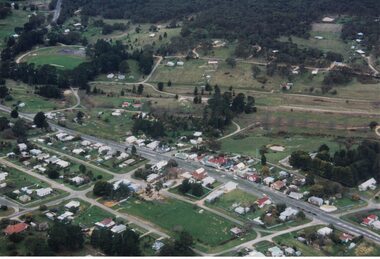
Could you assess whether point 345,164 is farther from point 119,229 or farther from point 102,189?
point 119,229

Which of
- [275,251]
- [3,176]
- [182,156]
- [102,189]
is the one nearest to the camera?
[275,251]

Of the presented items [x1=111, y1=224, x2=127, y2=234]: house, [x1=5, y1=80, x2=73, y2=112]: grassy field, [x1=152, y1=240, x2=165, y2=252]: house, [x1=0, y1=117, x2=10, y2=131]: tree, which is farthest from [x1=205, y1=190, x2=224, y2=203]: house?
[x1=5, y1=80, x2=73, y2=112]: grassy field

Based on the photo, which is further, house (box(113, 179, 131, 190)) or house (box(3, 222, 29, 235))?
house (box(113, 179, 131, 190))

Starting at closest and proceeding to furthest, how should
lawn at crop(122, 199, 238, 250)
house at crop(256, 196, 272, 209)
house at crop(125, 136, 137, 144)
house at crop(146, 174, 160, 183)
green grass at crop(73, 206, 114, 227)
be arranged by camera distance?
lawn at crop(122, 199, 238, 250) < green grass at crop(73, 206, 114, 227) < house at crop(256, 196, 272, 209) < house at crop(146, 174, 160, 183) < house at crop(125, 136, 137, 144)

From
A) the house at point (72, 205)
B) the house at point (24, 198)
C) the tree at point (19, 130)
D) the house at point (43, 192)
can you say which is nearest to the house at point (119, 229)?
→ the house at point (72, 205)

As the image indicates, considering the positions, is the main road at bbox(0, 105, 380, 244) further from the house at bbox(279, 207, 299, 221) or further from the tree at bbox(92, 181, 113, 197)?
the tree at bbox(92, 181, 113, 197)

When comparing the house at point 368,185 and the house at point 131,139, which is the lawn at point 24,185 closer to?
the house at point 131,139

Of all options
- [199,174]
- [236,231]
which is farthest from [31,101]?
[236,231]
